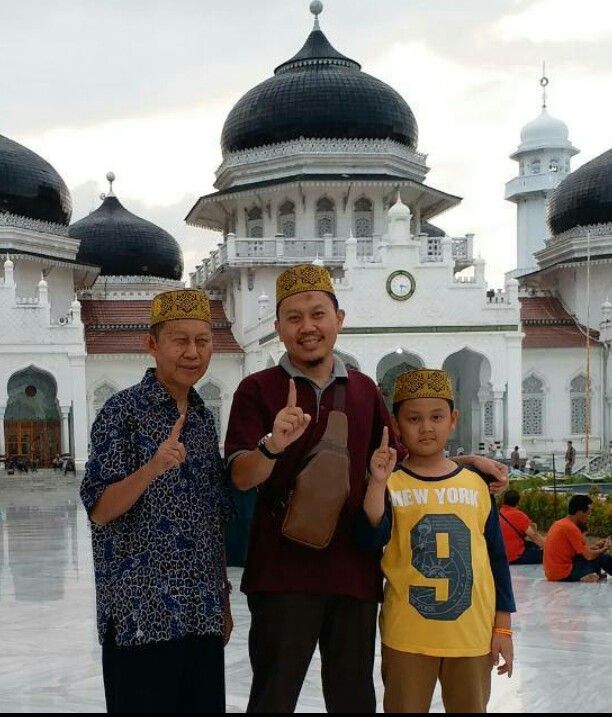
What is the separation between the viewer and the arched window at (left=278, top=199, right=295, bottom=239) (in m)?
31.0

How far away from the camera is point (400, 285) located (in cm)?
2538

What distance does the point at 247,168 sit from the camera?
31.2 meters

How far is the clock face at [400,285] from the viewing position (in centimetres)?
2531

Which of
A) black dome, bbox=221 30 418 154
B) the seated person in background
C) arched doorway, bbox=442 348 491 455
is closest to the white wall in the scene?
arched doorway, bbox=442 348 491 455

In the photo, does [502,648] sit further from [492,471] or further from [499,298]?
[499,298]

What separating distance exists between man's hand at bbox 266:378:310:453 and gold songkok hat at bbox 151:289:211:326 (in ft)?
1.72

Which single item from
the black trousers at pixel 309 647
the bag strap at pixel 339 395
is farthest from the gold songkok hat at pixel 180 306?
the black trousers at pixel 309 647

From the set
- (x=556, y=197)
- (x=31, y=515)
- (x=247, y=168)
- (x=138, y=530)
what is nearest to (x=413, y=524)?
(x=138, y=530)

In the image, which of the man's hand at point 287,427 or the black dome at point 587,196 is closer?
the man's hand at point 287,427

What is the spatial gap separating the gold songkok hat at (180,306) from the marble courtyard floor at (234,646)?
233 cm

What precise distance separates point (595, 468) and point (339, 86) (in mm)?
14923

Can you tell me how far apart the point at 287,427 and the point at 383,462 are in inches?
15.5

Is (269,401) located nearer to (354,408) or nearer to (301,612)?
(354,408)

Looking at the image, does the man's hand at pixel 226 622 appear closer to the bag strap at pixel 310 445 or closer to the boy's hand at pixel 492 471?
the bag strap at pixel 310 445
